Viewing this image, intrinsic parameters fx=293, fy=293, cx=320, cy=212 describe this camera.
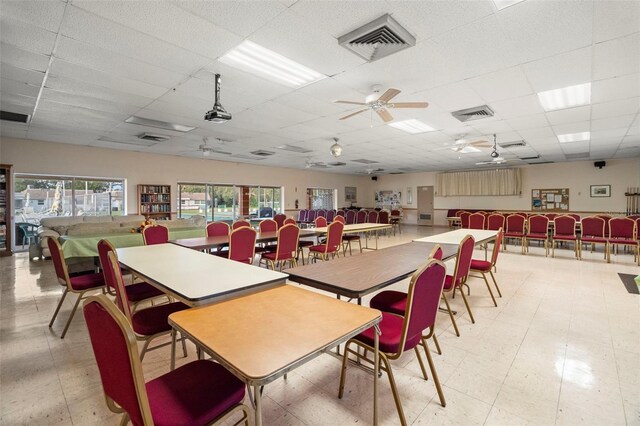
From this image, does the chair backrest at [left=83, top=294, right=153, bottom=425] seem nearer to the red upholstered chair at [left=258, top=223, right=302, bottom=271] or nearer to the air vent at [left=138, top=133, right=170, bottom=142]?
the red upholstered chair at [left=258, top=223, right=302, bottom=271]

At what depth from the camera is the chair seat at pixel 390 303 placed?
7.27 ft

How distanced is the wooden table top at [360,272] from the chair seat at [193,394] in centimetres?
77

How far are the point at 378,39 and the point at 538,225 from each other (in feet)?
22.1

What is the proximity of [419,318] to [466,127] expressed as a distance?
17.1 ft

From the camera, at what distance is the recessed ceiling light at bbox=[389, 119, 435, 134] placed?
550 centimetres

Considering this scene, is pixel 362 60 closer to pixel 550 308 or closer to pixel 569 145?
pixel 550 308

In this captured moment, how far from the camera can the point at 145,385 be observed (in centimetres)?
113

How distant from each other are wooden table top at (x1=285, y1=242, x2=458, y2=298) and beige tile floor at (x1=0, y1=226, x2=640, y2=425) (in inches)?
29.3

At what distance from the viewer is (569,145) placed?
746cm

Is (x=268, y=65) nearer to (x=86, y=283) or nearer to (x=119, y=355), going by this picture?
(x=86, y=283)

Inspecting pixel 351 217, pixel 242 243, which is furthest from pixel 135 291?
pixel 351 217

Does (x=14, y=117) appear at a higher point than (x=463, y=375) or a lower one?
higher

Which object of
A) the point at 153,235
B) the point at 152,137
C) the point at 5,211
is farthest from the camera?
the point at 5,211

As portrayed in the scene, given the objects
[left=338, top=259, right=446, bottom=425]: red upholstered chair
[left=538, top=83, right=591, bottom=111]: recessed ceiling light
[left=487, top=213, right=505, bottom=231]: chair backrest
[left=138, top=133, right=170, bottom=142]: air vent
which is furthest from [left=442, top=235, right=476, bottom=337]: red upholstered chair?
[left=138, top=133, right=170, bottom=142]: air vent
